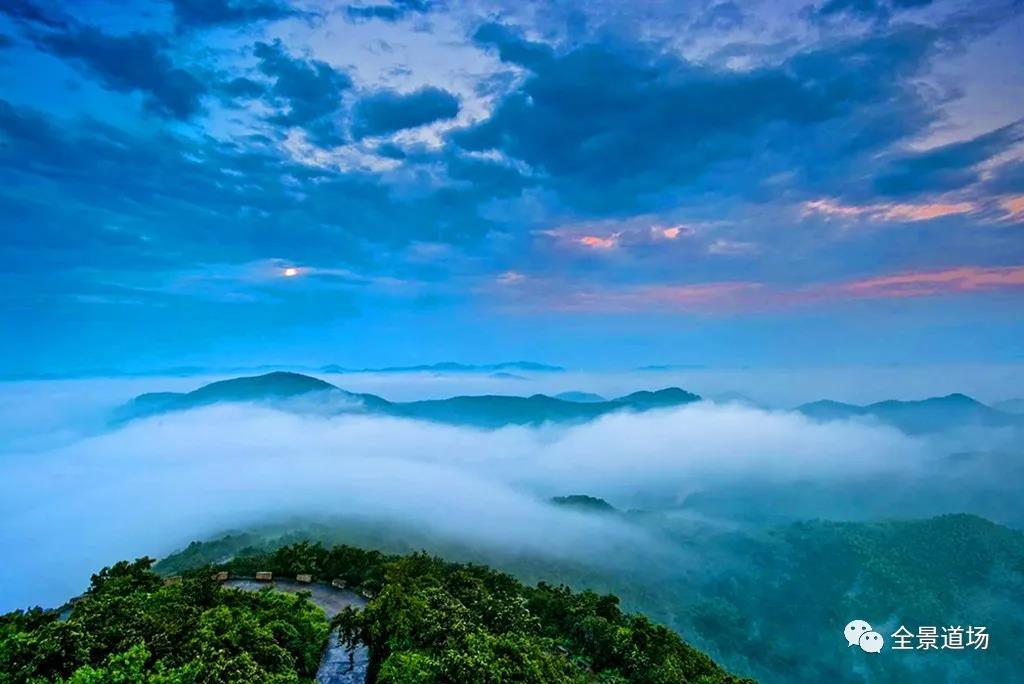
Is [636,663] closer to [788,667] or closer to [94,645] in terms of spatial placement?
[94,645]

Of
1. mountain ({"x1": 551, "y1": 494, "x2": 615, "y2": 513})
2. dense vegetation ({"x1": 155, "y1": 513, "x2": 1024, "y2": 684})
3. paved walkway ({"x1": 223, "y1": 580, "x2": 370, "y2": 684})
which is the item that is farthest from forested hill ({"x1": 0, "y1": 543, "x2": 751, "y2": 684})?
mountain ({"x1": 551, "y1": 494, "x2": 615, "y2": 513})

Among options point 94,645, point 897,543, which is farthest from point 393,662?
point 897,543

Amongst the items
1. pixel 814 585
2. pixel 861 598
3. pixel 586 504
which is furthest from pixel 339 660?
pixel 586 504

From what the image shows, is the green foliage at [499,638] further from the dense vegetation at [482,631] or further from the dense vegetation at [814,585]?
the dense vegetation at [814,585]

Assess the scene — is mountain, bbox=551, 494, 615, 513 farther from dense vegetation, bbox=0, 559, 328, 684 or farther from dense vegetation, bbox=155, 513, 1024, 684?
dense vegetation, bbox=0, 559, 328, 684

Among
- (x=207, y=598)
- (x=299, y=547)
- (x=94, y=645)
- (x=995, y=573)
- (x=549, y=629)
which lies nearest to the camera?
(x=94, y=645)

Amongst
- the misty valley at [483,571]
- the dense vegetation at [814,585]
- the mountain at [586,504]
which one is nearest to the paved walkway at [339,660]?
the misty valley at [483,571]
